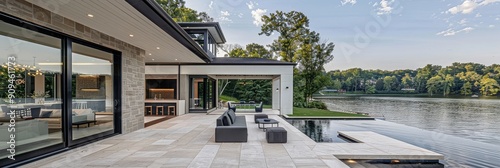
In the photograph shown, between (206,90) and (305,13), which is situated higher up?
(305,13)

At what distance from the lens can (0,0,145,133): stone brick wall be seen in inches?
143

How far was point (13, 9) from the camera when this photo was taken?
3.42 metres

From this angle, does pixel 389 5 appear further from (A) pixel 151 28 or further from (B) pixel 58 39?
(B) pixel 58 39

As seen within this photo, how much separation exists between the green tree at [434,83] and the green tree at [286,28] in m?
21.0

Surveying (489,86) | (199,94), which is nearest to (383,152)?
(199,94)

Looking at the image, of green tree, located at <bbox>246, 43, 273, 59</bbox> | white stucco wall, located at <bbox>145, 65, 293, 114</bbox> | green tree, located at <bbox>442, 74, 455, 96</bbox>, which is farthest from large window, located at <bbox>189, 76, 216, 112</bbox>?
green tree, located at <bbox>442, 74, 455, 96</bbox>

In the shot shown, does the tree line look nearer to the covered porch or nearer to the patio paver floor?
the covered porch

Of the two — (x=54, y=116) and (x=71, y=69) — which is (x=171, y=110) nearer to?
(x=71, y=69)

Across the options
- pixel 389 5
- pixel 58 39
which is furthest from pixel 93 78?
pixel 389 5

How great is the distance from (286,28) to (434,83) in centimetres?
2274

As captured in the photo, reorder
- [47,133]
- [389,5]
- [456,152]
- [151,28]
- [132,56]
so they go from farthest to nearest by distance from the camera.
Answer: [389,5], [132,56], [456,152], [151,28], [47,133]

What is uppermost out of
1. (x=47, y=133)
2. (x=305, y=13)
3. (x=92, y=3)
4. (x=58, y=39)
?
(x=305, y=13)

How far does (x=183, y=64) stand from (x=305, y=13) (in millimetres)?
13957

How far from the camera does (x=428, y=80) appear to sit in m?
30.1
